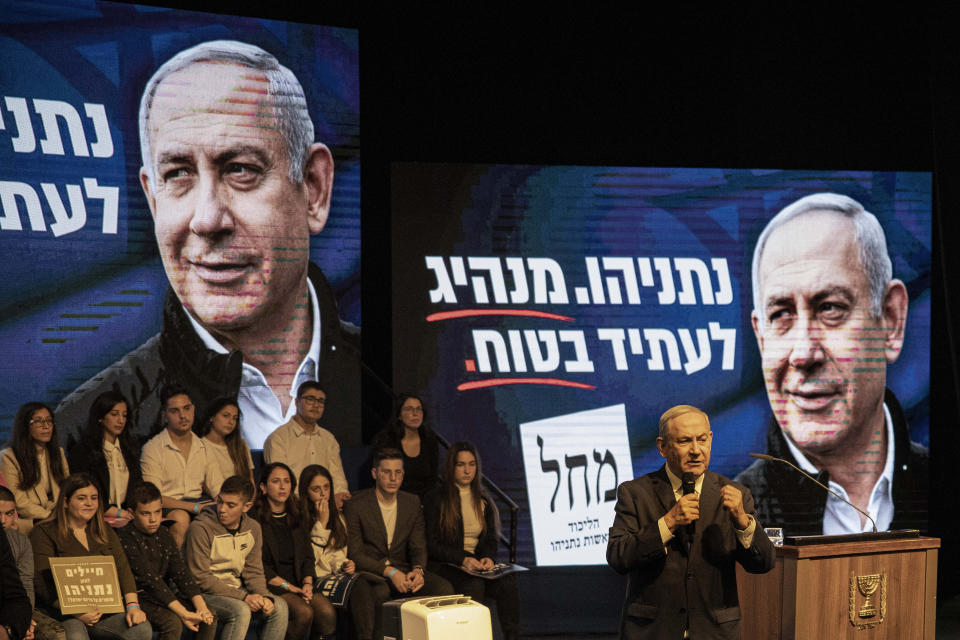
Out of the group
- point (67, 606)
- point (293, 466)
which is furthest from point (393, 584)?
point (67, 606)

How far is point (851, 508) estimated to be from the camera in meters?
7.40

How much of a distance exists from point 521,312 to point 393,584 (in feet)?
7.20

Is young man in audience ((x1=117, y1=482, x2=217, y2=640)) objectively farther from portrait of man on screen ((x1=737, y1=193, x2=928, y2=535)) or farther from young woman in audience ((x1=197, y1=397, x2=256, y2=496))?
portrait of man on screen ((x1=737, y1=193, x2=928, y2=535))

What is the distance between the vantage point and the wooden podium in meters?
3.79

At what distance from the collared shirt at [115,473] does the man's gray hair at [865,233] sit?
4544 mm

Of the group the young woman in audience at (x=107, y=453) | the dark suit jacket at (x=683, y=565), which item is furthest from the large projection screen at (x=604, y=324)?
the dark suit jacket at (x=683, y=565)

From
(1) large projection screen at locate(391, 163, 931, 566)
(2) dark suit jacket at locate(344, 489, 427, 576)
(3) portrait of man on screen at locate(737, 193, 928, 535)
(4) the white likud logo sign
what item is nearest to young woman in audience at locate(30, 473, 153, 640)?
(2) dark suit jacket at locate(344, 489, 427, 576)

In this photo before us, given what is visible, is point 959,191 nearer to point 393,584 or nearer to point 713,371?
point 713,371

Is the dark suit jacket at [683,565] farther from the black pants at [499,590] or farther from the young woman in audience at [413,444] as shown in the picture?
the young woman in audience at [413,444]

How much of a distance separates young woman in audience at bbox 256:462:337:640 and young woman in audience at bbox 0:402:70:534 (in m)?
1.07

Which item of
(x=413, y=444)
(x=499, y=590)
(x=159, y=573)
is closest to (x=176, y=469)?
(x=159, y=573)

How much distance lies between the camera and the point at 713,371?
7.40 metres

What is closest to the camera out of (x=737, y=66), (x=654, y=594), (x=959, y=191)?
(x=654, y=594)

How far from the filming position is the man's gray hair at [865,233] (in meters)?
7.50
